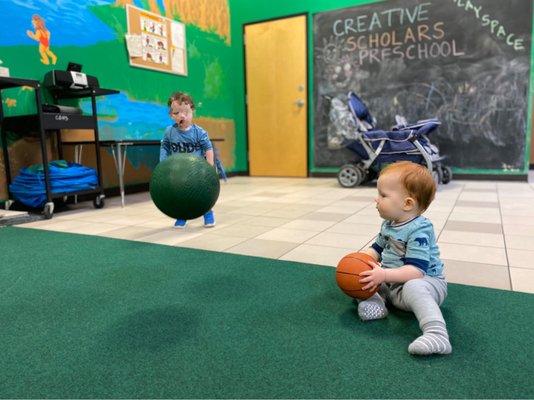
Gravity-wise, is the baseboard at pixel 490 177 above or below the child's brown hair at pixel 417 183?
below

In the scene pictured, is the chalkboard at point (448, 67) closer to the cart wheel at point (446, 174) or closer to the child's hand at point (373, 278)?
the cart wheel at point (446, 174)

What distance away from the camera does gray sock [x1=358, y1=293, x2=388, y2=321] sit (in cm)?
147

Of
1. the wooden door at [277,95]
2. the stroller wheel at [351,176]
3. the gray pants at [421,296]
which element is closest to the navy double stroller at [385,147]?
the stroller wheel at [351,176]

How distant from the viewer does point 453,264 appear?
6.91 feet

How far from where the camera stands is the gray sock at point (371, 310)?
4.84 feet

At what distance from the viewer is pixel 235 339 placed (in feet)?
4.47

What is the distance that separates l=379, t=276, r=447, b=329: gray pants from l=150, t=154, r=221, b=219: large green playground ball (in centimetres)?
88

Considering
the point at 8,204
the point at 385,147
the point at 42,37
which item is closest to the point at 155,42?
the point at 42,37

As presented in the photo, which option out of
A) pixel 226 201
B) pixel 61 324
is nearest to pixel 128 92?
pixel 226 201

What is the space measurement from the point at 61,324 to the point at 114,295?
0.29 meters

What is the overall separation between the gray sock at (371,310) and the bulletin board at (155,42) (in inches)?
180

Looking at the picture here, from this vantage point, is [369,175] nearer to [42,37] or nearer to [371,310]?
[42,37]

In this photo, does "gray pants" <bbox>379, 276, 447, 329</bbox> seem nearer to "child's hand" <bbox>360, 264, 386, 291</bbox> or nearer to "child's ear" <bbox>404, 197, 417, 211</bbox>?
"child's hand" <bbox>360, 264, 386, 291</bbox>

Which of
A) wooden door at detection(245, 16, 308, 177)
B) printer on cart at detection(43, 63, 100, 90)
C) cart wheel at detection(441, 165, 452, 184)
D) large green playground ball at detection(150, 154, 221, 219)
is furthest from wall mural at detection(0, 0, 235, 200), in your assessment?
cart wheel at detection(441, 165, 452, 184)
